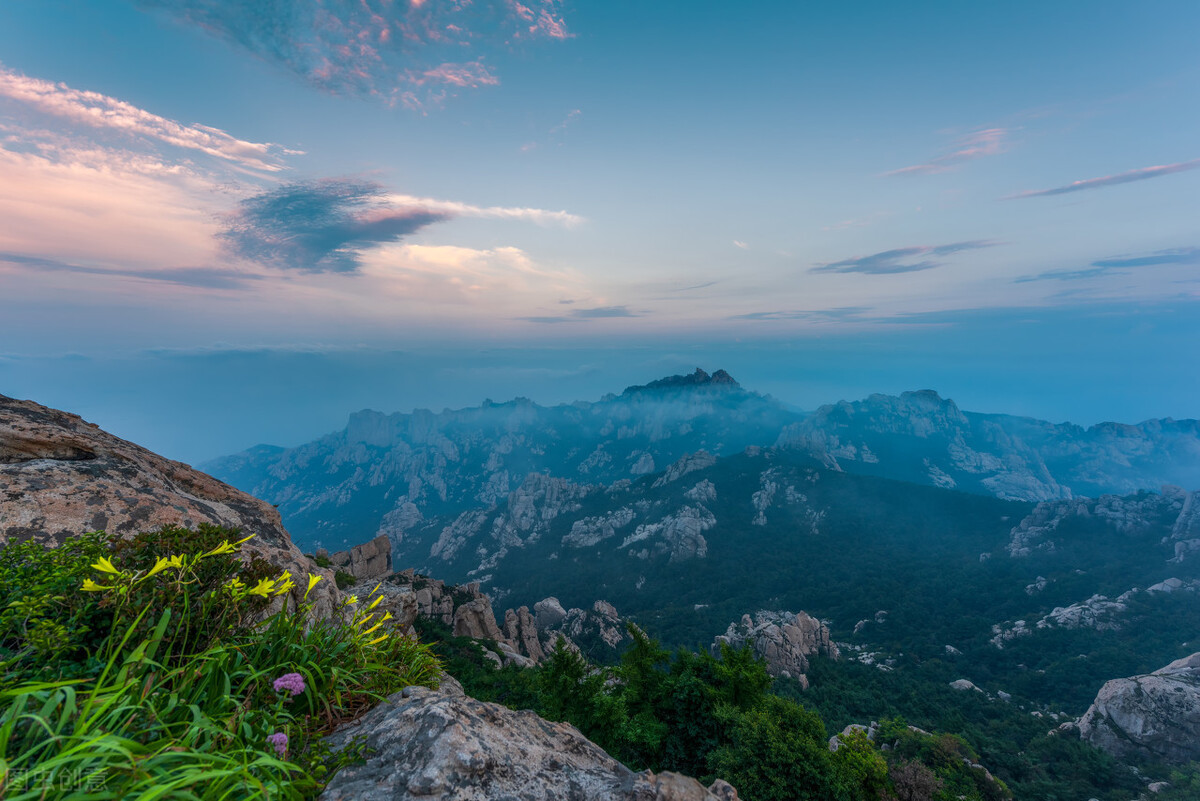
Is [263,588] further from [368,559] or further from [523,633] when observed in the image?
[523,633]

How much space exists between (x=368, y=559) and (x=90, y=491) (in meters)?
63.9

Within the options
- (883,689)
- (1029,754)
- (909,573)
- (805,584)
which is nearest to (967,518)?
(909,573)

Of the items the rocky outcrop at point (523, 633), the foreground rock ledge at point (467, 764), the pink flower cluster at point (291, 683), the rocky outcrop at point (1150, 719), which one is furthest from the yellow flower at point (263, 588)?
the rocky outcrop at point (1150, 719)

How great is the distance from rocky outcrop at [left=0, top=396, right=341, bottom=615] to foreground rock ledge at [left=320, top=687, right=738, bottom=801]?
10.9 ft

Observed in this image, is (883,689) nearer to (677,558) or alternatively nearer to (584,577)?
(677,558)

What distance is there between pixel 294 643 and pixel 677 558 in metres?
165

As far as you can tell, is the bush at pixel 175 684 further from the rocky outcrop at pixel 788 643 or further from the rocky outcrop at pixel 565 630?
the rocky outcrop at pixel 788 643

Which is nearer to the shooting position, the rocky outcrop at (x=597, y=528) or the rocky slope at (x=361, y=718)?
the rocky slope at (x=361, y=718)

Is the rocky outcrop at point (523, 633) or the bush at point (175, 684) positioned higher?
the bush at point (175, 684)

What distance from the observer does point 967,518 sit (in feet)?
531

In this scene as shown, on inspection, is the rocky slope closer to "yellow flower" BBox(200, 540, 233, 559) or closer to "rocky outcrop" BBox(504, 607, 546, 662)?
"yellow flower" BBox(200, 540, 233, 559)

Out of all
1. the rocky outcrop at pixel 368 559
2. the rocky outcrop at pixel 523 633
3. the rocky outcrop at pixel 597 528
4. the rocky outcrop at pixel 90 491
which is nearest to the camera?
the rocky outcrop at pixel 90 491

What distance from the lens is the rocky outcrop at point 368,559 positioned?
58581 mm

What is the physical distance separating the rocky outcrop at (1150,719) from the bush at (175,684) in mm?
86522
